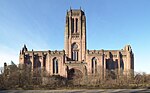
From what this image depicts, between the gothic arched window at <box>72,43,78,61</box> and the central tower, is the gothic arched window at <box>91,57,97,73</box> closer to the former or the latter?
the central tower

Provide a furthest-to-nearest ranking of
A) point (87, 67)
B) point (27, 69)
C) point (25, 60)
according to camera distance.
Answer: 1. point (25, 60)
2. point (87, 67)
3. point (27, 69)

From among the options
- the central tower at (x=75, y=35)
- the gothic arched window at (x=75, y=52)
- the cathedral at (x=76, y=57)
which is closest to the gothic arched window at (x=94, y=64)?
the cathedral at (x=76, y=57)

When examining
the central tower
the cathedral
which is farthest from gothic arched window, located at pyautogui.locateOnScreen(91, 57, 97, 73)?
the central tower

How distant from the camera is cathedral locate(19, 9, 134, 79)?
73562 mm

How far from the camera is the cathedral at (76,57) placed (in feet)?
241

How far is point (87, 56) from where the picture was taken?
2968 inches

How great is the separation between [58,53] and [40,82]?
20.7 meters

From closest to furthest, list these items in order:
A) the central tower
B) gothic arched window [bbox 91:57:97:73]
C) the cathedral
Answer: gothic arched window [bbox 91:57:97:73]
the cathedral
the central tower

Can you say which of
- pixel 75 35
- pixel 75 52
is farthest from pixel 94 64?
pixel 75 35

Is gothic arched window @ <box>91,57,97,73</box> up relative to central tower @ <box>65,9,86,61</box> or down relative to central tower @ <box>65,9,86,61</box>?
down

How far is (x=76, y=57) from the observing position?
81.1 meters

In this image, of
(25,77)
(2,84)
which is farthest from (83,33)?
(2,84)

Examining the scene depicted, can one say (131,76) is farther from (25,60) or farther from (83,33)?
(25,60)

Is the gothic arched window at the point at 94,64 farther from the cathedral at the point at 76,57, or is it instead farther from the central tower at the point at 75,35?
the central tower at the point at 75,35
